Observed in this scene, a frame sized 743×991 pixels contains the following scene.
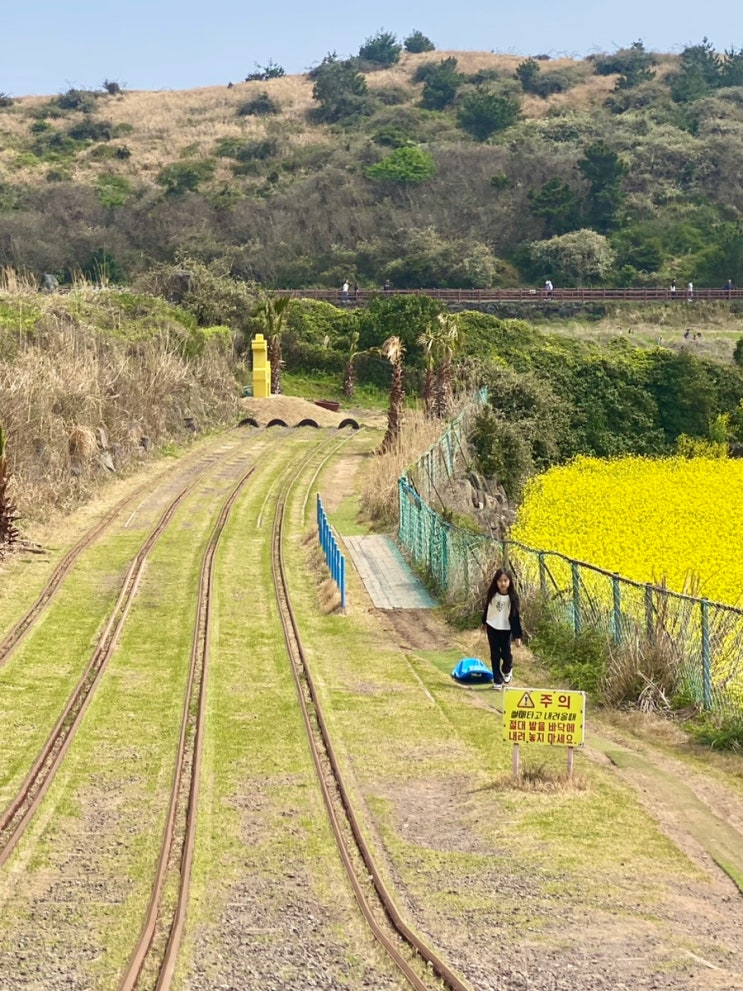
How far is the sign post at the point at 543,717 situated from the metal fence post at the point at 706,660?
334 cm

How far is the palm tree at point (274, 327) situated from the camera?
198 ft

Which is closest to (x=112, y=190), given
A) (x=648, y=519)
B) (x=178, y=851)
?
(x=648, y=519)

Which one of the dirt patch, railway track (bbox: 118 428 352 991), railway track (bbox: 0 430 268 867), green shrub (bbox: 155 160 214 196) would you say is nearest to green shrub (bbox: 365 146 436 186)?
green shrub (bbox: 155 160 214 196)

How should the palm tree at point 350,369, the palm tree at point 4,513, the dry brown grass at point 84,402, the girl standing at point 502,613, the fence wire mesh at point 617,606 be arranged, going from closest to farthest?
1. the fence wire mesh at point 617,606
2. the girl standing at point 502,613
3. the palm tree at point 4,513
4. the dry brown grass at point 84,402
5. the palm tree at point 350,369

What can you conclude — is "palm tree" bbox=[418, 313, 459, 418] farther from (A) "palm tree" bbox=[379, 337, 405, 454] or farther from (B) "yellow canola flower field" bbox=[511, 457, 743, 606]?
(B) "yellow canola flower field" bbox=[511, 457, 743, 606]

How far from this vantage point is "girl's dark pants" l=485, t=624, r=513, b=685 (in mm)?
17359

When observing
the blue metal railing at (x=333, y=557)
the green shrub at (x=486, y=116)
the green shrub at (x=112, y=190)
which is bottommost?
the blue metal railing at (x=333, y=557)

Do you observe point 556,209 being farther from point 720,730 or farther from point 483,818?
point 483,818

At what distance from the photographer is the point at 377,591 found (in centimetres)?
2512

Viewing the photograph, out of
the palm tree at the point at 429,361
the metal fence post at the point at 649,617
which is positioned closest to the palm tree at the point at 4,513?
the metal fence post at the point at 649,617

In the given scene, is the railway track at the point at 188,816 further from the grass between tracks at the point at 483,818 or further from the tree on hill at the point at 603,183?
the tree on hill at the point at 603,183

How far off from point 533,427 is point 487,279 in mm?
38256

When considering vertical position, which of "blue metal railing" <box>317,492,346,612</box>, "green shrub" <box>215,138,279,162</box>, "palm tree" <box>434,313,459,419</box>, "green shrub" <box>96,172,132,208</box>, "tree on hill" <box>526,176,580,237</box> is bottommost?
"blue metal railing" <box>317,492,346,612</box>

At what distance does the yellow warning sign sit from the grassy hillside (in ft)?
204
